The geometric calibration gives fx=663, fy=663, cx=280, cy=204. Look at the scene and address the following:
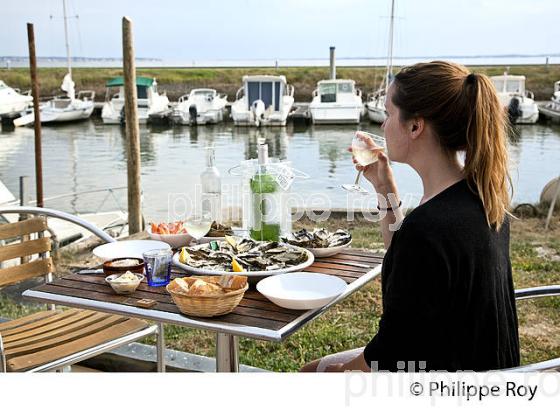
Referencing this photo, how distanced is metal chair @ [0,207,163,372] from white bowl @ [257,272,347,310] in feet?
2.94

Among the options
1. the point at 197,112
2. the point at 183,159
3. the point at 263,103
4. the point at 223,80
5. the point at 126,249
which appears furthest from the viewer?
the point at 223,80

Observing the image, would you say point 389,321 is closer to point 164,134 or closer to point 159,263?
point 159,263

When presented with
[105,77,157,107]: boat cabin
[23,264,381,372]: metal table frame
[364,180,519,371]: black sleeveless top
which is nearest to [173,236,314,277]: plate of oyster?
[23,264,381,372]: metal table frame

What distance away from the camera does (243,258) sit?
230 centimetres

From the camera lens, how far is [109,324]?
9.15 feet

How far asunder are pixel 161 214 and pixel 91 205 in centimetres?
269

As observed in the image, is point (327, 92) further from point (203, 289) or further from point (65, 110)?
point (203, 289)

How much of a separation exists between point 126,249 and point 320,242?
0.76m

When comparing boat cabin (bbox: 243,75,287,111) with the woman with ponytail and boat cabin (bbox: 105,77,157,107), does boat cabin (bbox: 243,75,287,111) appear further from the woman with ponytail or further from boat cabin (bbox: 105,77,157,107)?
the woman with ponytail

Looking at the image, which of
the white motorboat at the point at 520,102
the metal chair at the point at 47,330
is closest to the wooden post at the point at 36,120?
the metal chair at the point at 47,330

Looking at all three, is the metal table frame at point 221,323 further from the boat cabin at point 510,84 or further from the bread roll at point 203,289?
the boat cabin at point 510,84

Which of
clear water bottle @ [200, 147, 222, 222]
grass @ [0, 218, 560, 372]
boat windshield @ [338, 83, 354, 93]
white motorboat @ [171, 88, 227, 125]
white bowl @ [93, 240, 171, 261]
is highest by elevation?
boat windshield @ [338, 83, 354, 93]

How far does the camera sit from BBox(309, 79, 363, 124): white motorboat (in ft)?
99.8

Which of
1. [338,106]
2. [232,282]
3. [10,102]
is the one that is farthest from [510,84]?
[232,282]
